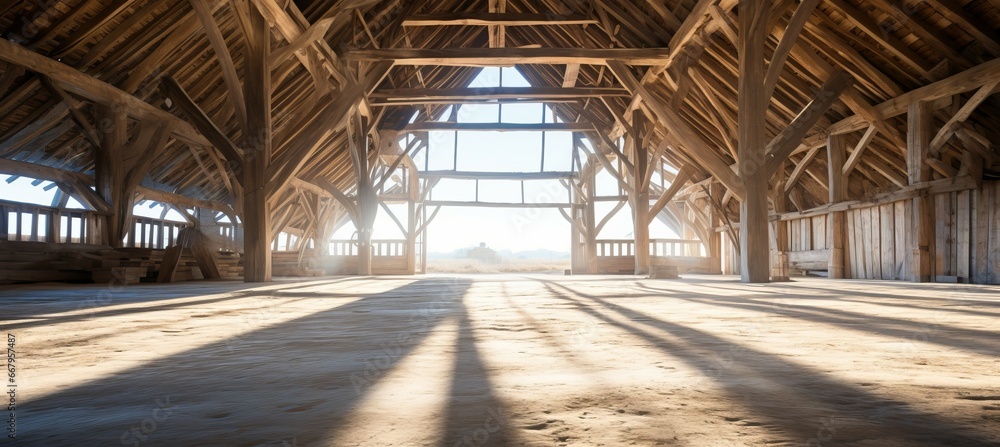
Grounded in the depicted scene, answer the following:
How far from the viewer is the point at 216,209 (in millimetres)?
16031

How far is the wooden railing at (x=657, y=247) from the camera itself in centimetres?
1652

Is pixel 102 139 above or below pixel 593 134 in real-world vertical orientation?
below

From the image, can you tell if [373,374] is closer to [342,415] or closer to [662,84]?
[342,415]

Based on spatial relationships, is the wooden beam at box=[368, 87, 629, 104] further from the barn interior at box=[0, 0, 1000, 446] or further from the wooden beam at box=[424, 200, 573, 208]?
the wooden beam at box=[424, 200, 573, 208]

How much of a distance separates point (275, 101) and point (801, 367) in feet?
35.6

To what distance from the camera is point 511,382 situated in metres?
1.43

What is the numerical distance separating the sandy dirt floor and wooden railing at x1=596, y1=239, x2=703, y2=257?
13.6 meters

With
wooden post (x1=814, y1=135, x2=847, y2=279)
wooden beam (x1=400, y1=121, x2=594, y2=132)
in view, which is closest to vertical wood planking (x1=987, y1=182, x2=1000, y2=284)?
wooden post (x1=814, y1=135, x2=847, y2=279)

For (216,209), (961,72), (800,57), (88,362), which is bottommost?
(88,362)

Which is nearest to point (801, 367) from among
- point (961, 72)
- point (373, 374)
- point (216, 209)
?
point (373, 374)

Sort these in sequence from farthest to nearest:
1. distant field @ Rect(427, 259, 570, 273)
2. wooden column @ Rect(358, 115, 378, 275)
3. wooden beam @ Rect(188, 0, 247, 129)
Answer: distant field @ Rect(427, 259, 570, 273) < wooden column @ Rect(358, 115, 378, 275) < wooden beam @ Rect(188, 0, 247, 129)

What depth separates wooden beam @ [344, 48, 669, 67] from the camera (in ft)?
31.4

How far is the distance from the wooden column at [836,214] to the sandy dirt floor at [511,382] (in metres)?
8.15

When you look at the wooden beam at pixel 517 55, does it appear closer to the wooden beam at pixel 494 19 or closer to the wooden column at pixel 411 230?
the wooden beam at pixel 494 19
